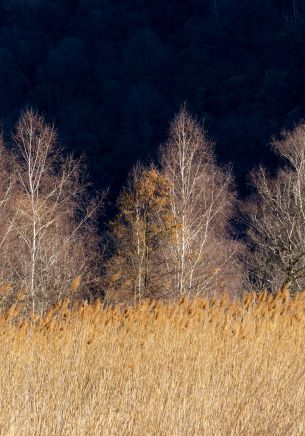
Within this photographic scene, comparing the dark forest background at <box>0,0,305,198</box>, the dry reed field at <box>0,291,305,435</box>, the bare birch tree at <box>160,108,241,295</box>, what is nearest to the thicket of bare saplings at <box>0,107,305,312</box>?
the bare birch tree at <box>160,108,241,295</box>

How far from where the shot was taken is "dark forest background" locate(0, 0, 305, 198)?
220 feet

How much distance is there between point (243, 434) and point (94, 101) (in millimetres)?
80913

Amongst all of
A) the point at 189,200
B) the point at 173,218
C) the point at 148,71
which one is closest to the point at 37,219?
the point at 173,218

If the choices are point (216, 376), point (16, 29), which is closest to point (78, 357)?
point (216, 376)

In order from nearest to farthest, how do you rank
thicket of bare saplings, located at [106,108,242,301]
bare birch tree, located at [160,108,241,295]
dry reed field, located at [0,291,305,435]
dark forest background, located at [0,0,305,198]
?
1. dry reed field, located at [0,291,305,435]
2. thicket of bare saplings, located at [106,108,242,301]
3. bare birch tree, located at [160,108,241,295]
4. dark forest background, located at [0,0,305,198]

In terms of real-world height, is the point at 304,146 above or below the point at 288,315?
above

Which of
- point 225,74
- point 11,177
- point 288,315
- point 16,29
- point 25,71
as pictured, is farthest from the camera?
point 16,29

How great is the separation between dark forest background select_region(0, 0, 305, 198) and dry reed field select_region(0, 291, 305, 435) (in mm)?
49867

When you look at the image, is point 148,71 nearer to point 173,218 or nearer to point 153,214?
point 153,214

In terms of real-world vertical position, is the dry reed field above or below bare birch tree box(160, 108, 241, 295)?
below

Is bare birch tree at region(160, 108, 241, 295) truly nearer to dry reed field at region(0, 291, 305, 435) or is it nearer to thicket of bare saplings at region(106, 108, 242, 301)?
thicket of bare saplings at region(106, 108, 242, 301)

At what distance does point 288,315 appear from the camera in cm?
668

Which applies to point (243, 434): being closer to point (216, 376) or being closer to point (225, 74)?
point (216, 376)

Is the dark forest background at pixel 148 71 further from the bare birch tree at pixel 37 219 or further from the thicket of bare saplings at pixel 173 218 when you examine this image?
the bare birch tree at pixel 37 219
